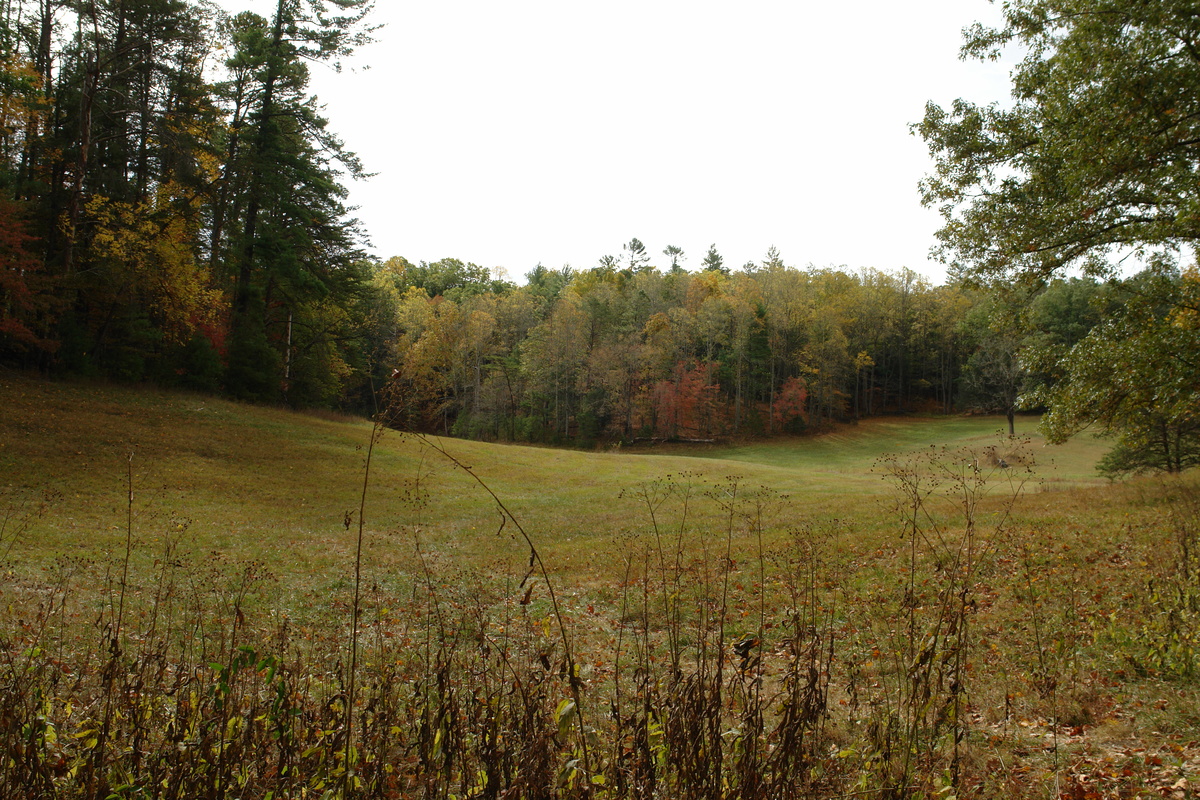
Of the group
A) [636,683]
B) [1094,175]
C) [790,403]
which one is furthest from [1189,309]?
[790,403]

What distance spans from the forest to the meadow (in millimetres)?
1567

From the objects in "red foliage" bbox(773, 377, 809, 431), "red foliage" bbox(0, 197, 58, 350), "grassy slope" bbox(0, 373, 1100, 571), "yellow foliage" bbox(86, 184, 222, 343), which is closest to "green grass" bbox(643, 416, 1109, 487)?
"red foliage" bbox(773, 377, 809, 431)

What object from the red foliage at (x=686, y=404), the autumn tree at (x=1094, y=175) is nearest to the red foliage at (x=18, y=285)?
the autumn tree at (x=1094, y=175)

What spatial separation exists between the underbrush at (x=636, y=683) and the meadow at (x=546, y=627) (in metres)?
0.04

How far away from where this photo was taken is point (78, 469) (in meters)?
15.5

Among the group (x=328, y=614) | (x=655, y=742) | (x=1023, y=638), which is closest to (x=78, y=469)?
(x=328, y=614)

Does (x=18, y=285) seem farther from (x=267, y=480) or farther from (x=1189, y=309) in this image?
(x=1189, y=309)

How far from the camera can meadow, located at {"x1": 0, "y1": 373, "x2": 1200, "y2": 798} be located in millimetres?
2436

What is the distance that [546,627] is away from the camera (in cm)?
222

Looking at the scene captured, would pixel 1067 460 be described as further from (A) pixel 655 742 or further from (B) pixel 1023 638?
(A) pixel 655 742

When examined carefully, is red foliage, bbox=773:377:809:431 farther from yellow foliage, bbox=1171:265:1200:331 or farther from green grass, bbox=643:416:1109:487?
yellow foliage, bbox=1171:265:1200:331

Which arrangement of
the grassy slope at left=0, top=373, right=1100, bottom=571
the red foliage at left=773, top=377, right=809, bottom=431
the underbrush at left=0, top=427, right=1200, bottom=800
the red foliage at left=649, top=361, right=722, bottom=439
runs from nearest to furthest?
the underbrush at left=0, top=427, right=1200, bottom=800 < the grassy slope at left=0, top=373, right=1100, bottom=571 < the red foliage at left=649, top=361, right=722, bottom=439 < the red foliage at left=773, top=377, right=809, bottom=431

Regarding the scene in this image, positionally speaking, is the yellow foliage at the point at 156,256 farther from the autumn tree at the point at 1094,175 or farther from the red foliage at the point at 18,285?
the autumn tree at the point at 1094,175

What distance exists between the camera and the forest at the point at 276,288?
48.8ft
